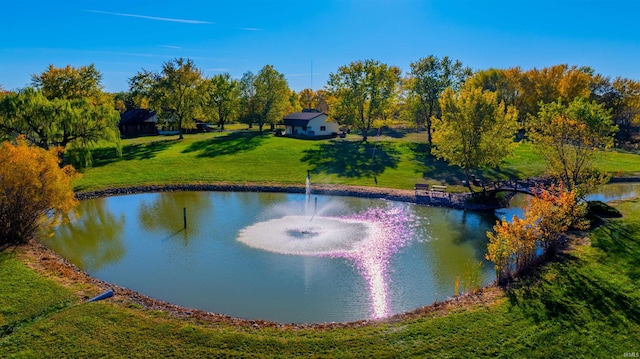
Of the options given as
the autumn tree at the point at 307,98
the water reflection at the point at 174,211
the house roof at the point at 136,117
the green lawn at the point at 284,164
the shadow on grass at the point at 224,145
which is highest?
the autumn tree at the point at 307,98

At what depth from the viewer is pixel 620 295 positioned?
1603cm

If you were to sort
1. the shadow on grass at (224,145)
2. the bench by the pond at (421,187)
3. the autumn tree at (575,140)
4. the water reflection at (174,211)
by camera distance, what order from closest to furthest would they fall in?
the autumn tree at (575,140) → the water reflection at (174,211) → the bench by the pond at (421,187) → the shadow on grass at (224,145)

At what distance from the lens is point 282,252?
886 inches

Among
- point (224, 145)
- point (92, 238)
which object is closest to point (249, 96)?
point (224, 145)

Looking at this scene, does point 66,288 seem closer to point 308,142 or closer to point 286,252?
point 286,252

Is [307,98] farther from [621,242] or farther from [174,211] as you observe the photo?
[621,242]

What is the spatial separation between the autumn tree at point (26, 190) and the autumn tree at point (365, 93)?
1954 inches

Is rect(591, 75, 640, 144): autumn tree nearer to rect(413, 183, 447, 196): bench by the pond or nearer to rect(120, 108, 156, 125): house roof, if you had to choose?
rect(413, 183, 447, 196): bench by the pond

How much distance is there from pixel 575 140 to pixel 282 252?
22410 millimetres

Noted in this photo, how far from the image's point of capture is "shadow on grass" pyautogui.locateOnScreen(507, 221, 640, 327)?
14.7 m

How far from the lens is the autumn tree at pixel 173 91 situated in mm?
63719

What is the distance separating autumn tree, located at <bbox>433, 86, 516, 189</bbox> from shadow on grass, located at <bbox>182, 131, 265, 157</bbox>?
29.5m

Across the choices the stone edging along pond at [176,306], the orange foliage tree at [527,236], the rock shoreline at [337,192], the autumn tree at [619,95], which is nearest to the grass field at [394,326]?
the stone edging along pond at [176,306]

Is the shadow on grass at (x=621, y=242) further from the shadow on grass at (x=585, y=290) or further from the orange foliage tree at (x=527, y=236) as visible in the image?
the orange foliage tree at (x=527, y=236)
